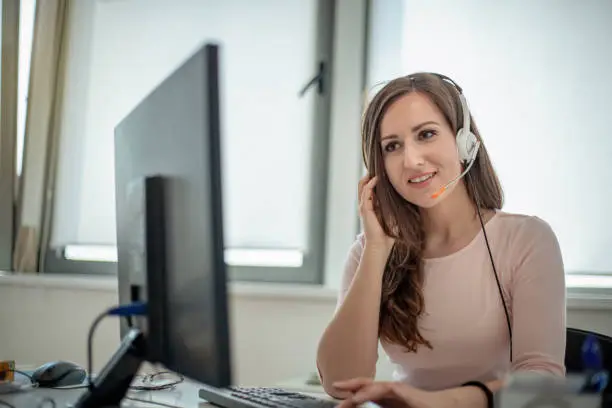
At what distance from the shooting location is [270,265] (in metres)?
2.11

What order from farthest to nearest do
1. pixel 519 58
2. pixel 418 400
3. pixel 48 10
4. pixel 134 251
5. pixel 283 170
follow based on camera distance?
pixel 48 10, pixel 283 170, pixel 519 58, pixel 418 400, pixel 134 251

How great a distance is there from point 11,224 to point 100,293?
19.4 inches

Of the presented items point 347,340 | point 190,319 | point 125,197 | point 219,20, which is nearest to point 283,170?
point 219,20

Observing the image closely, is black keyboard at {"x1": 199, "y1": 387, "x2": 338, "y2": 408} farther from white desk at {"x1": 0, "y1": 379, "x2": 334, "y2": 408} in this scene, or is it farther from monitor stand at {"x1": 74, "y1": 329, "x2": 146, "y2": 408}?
monitor stand at {"x1": 74, "y1": 329, "x2": 146, "y2": 408}

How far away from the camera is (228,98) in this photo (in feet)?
7.04

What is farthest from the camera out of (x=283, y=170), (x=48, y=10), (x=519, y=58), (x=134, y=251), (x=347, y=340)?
(x=48, y=10)

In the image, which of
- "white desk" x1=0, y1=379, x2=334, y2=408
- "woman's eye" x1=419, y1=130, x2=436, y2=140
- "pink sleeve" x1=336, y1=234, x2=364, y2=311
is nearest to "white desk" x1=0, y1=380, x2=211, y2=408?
"white desk" x1=0, y1=379, x2=334, y2=408

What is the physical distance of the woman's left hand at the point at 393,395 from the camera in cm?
95

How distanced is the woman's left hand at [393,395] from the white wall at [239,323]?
2.45 ft

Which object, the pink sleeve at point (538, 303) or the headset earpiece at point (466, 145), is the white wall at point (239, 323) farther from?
the headset earpiece at point (466, 145)

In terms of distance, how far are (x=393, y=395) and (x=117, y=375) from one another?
434 millimetres

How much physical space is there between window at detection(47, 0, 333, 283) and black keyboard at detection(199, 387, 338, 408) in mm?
1075

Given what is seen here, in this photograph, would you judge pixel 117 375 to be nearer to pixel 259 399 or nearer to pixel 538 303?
pixel 259 399

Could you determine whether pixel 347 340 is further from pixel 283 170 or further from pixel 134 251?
pixel 283 170
